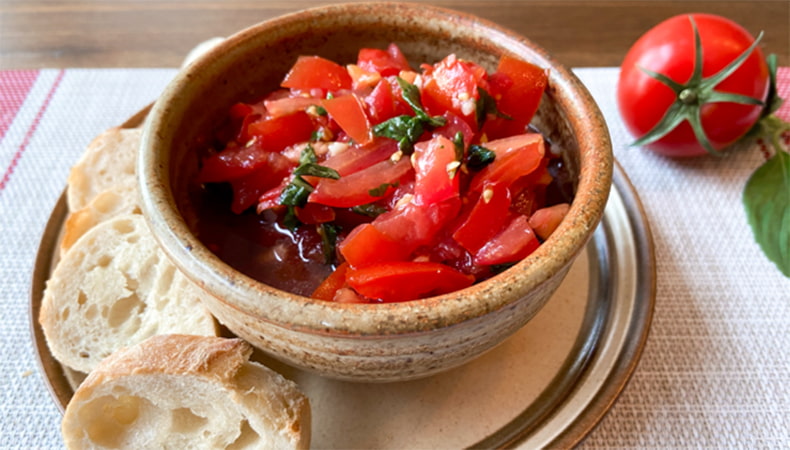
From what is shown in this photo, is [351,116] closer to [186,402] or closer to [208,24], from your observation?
[186,402]

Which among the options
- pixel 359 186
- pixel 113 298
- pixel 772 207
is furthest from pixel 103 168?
pixel 772 207

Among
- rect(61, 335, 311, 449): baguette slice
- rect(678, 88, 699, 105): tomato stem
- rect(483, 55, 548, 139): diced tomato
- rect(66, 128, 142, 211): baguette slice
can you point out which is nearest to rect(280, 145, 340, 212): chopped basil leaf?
rect(61, 335, 311, 449): baguette slice

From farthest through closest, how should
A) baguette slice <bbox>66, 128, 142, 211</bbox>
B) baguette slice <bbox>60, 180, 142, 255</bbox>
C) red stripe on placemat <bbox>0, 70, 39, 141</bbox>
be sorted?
red stripe on placemat <bbox>0, 70, 39, 141</bbox>
baguette slice <bbox>66, 128, 142, 211</bbox>
baguette slice <bbox>60, 180, 142, 255</bbox>

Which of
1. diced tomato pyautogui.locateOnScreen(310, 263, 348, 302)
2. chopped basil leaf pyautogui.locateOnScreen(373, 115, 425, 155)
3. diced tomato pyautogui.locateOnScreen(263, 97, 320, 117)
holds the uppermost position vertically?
chopped basil leaf pyautogui.locateOnScreen(373, 115, 425, 155)

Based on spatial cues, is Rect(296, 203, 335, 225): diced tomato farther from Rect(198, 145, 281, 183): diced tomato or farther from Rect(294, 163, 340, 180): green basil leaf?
Rect(198, 145, 281, 183): diced tomato

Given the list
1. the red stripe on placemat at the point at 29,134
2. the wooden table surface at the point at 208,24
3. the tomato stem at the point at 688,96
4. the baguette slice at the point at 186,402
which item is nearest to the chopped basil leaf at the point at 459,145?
the baguette slice at the point at 186,402

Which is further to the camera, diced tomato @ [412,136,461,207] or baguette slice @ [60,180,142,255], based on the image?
baguette slice @ [60,180,142,255]

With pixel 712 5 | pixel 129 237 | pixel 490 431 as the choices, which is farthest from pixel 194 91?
pixel 712 5
